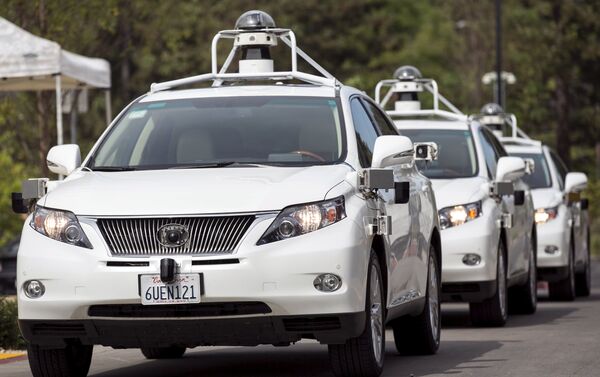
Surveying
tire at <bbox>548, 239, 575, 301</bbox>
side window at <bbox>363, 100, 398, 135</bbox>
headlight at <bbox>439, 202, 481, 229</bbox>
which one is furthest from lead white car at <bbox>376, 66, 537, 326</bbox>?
tire at <bbox>548, 239, 575, 301</bbox>

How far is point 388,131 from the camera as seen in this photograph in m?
12.0

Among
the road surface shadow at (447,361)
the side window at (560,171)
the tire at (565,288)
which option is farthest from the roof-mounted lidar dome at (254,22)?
the side window at (560,171)

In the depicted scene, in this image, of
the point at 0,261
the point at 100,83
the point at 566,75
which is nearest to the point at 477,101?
the point at 566,75

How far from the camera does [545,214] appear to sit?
19.4 metres

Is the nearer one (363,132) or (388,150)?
(388,150)

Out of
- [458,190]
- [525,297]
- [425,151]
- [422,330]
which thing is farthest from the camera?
[525,297]

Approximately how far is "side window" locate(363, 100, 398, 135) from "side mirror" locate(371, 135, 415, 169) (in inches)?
49.9

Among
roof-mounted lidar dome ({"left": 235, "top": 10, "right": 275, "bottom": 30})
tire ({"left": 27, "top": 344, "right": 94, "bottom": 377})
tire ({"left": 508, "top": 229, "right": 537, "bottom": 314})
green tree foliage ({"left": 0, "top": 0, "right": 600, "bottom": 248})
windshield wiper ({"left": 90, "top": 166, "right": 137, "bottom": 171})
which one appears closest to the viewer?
Answer: tire ({"left": 27, "top": 344, "right": 94, "bottom": 377})

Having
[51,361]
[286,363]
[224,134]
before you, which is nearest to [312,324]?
[51,361]

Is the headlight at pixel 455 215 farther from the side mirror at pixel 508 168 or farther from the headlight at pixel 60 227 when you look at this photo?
the headlight at pixel 60 227

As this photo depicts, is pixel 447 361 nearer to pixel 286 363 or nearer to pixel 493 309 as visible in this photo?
pixel 286 363

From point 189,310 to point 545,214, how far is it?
35.4ft

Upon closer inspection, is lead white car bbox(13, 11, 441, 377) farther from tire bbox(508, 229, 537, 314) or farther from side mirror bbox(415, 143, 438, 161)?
tire bbox(508, 229, 537, 314)

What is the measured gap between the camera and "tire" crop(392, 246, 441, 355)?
11734 mm
